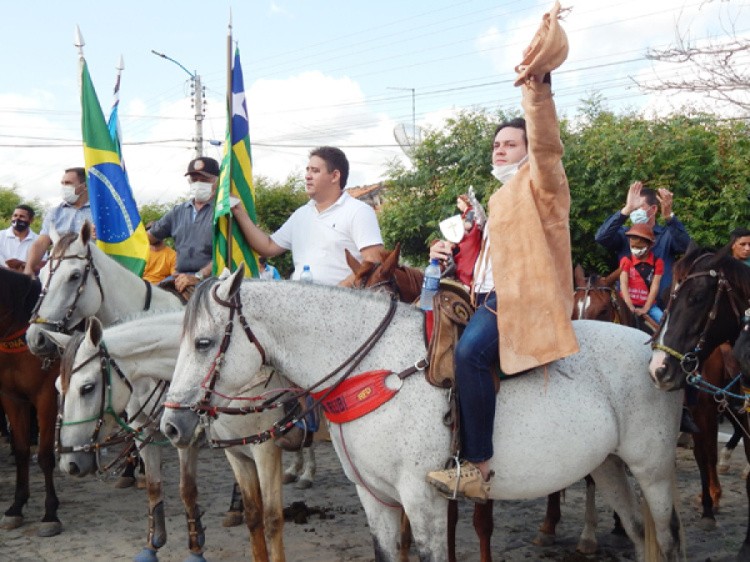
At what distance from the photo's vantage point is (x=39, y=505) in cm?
648

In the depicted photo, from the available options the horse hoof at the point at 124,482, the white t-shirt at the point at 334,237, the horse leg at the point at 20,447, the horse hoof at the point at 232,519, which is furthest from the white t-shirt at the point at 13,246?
the white t-shirt at the point at 334,237

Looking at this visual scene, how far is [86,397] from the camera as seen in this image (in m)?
4.22

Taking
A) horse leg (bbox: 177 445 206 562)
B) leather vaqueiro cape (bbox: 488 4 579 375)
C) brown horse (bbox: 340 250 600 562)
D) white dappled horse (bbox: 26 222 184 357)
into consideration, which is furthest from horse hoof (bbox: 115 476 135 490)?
leather vaqueiro cape (bbox: 488 4 579 375)

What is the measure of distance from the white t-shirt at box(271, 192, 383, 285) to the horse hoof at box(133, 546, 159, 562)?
2283 mm

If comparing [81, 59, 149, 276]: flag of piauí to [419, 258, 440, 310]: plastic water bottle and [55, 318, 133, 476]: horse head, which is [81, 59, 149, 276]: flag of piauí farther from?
[419, 258, 440, 310]: plastic water bottle

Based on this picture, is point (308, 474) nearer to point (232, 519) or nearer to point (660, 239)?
point (232, 519)

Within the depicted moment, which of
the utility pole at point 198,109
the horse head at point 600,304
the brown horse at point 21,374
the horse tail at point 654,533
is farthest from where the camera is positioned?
the utility pole at point 198,109

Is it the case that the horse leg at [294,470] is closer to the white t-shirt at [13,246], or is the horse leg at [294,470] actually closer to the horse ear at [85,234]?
the horse ear at [85,234]

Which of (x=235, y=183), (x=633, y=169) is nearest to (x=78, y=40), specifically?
(x=235, y=183)

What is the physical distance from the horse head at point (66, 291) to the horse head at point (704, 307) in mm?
3823

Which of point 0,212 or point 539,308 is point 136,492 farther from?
point 0,212

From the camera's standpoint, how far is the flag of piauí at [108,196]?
594cm

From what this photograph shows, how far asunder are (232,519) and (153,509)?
90 centimetres

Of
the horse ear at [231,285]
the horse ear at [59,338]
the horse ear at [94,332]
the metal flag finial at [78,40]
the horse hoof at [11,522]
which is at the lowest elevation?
the horse hoof at [11,522]
